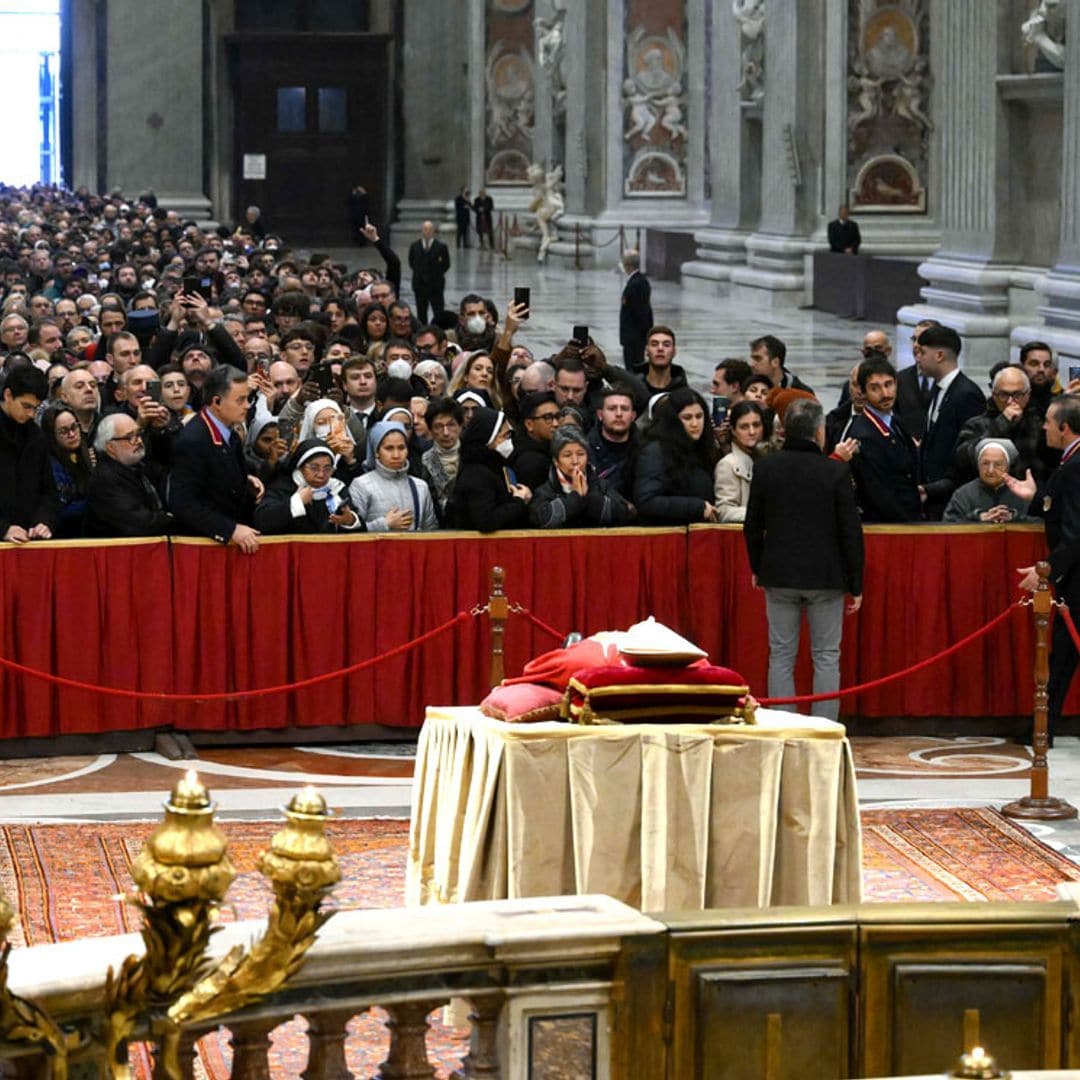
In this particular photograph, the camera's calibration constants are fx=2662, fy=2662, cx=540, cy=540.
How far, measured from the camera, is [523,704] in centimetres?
742

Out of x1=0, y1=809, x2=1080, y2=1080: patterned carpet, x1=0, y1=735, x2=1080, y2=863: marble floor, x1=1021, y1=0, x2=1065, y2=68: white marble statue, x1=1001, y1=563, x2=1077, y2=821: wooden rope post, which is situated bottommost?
x1=0, y1=735, x2=1080, y2=863: marble floor

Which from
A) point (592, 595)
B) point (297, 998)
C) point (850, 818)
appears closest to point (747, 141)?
point (592, 595)

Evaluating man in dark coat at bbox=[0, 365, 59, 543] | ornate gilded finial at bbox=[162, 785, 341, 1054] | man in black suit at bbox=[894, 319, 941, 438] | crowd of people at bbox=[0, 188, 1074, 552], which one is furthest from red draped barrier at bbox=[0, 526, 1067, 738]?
ornate gilded finial at bbox=[162, 785, 341, 1054]

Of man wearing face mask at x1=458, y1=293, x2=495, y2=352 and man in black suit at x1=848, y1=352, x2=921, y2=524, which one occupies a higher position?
man wearing face mask at x1=458, y1=293, x2=495, y2=352

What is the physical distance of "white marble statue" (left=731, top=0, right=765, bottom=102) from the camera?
111 feet

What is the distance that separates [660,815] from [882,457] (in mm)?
5586

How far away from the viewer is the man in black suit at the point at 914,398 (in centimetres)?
1414

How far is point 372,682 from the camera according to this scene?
472 inches

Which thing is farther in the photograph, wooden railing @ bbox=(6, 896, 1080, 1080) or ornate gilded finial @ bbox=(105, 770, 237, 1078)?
wooden railing @ bbox=(6, 896, 1080, 1080)

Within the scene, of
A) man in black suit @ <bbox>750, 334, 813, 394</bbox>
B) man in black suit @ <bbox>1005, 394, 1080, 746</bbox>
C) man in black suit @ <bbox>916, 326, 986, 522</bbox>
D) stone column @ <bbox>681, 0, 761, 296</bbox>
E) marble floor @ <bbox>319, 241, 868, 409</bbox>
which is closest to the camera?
man in black suit @ <bbox>1005, 394, 1080, 746</bbox>

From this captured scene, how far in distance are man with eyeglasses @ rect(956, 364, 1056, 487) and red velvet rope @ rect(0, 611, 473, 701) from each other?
2.78 meters

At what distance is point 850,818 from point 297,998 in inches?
107

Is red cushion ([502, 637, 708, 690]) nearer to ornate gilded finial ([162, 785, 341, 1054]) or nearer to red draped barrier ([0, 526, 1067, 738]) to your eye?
ornate gilded finial ([162, 785, 341, 1054])

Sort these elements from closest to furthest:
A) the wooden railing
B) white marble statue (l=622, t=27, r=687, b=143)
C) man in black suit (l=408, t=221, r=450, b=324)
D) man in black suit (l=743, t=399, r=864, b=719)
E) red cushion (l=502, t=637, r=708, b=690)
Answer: the wooden railing < red cushion (l=502, t=637, r=708, b=690) < man in black suit (l=743, t=399, r=864, b=719) < man in black suit (l=408, t=221, r=450, b=324) < white marble statue (l=622, t=27, r=687, b=143)
